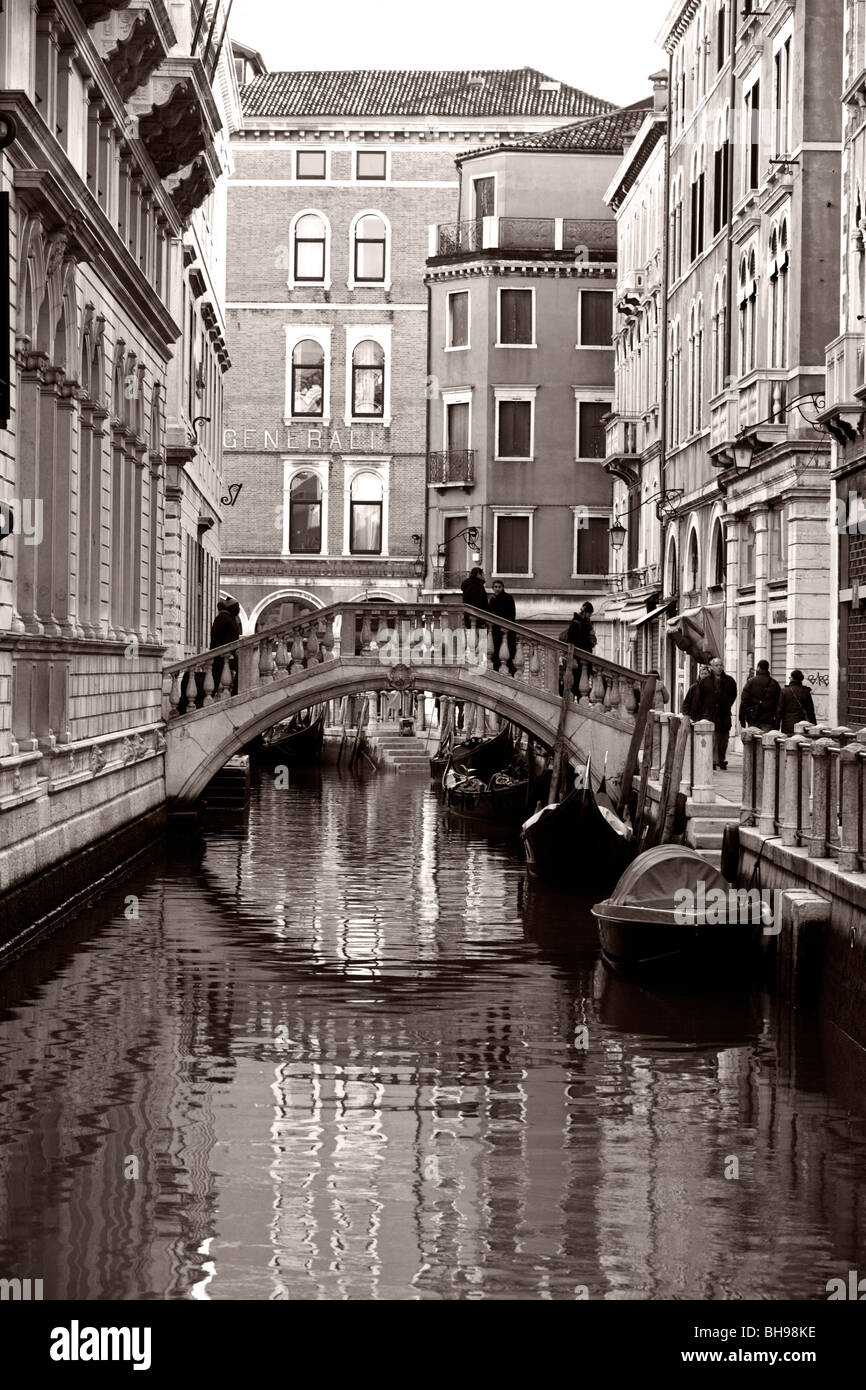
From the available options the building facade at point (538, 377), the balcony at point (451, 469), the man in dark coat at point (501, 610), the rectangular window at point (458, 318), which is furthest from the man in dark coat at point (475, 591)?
the rectangular window at point (458, 318)

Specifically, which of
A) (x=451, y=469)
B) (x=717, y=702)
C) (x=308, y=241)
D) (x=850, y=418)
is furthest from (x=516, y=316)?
(x=850, y=418)

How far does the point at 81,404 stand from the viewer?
1791 cm

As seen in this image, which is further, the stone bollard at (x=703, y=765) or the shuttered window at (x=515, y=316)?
the shuttered window at (x=515, y=316)

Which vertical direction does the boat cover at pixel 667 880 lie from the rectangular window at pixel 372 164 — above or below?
below

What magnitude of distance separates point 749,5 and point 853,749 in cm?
1669

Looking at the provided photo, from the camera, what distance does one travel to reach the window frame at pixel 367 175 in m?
47.8

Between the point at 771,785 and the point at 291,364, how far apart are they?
114 feet

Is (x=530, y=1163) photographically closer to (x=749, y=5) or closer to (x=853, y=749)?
(x=853, y=749)

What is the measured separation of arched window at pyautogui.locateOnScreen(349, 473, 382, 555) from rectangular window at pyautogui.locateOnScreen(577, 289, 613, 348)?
269 inches

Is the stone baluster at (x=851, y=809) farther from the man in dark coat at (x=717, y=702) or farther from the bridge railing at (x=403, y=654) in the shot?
the bridge railing at (x=403, y=654)

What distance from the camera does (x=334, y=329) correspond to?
48219 millimetres

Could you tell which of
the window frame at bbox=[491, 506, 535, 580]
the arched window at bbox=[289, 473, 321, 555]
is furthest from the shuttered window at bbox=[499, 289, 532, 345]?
the arched window at bbox=[289, 473, 321, 555]

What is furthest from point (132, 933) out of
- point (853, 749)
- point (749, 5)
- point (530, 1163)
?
point (749, 5)

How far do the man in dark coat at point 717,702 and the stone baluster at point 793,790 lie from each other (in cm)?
804
